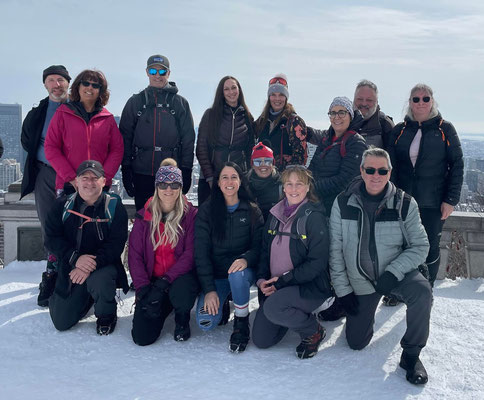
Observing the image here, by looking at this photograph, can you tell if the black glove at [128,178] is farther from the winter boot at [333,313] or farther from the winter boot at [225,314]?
the winter boot at [333,313]

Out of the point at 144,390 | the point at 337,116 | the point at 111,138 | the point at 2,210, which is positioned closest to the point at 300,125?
the point at 337,116

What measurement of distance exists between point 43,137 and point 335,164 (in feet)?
10.3

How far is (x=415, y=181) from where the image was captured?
4547mm

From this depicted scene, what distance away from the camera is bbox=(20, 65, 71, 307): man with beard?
15.4ft

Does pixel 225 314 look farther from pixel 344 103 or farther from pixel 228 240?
pixel 344 103

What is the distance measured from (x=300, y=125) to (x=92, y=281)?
2687 mm

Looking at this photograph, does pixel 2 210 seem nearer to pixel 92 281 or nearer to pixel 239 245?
pixel 92 281

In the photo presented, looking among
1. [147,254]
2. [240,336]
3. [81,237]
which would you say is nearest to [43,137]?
[81,237]

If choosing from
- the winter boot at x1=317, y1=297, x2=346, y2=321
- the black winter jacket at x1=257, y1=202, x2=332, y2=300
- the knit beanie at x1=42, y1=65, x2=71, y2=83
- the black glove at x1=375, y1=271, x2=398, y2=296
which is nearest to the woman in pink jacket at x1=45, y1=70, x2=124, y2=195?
the knit beanie at x1=42, y1=65, x2=71, y2=83

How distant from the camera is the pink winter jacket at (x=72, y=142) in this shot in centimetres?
444

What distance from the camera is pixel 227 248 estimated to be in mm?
4043

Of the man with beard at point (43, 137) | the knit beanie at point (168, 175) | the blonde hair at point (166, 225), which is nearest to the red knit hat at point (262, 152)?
the knit beanie at point (168, 175)

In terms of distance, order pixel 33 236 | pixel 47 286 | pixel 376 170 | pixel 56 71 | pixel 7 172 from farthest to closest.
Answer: pixel 7 172
pixel 33 236
pixel 56 71
pixel 47 286
pixel 376 170

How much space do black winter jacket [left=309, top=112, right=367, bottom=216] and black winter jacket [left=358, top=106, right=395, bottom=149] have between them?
15.9 inches
